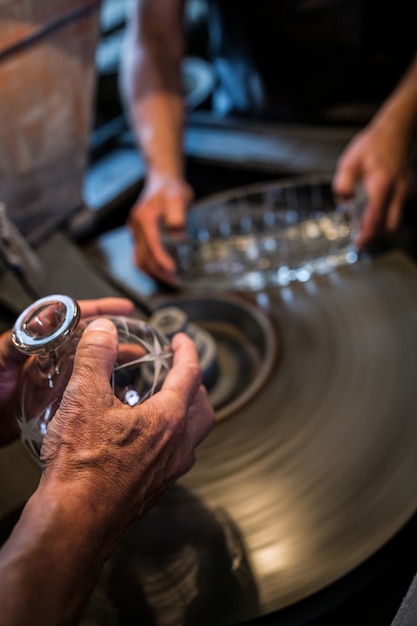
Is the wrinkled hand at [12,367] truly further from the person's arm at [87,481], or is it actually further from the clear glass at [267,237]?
the clear glass at [267,237]

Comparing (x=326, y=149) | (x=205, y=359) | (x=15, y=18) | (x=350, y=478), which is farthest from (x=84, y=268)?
(x=326, y=149)

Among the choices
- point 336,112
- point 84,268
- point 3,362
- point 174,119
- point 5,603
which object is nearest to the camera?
point 5,603

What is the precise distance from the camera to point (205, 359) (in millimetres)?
1007

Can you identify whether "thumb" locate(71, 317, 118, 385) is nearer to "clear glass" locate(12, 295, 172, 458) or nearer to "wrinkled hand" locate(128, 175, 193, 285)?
"clear glass" locate(12, 295, 172, 458)

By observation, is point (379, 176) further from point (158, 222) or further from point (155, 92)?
point (155, 92)

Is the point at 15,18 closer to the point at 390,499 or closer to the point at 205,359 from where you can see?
the point at 205,359

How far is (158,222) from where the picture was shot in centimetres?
127

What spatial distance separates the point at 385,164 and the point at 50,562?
40.0 inches

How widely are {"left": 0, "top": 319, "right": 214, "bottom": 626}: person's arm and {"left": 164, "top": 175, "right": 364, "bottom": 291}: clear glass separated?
0.60 m

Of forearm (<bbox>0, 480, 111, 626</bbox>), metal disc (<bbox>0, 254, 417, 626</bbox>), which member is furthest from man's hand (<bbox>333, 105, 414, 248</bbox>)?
forearm (<bbox>0, 480, 111, 626</bbox>)

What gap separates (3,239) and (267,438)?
1.55 ft

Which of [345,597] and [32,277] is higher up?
[32,277]

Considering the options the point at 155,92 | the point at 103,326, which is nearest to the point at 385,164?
the point at 155,92

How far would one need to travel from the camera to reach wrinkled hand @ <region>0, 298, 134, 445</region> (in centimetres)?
69
